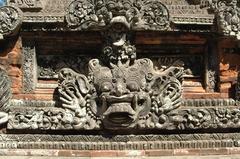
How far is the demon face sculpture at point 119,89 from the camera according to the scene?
22.7 feet

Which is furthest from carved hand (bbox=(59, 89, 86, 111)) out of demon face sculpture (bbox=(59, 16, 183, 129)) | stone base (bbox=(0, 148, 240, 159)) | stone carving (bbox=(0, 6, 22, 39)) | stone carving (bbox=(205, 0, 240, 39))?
stone carving (bbox=(205, 0, 240, 39))

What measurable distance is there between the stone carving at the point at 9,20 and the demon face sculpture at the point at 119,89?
812 mm

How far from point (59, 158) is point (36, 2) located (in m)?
2.10

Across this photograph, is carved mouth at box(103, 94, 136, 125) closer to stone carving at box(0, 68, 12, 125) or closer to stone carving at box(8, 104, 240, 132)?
stone carving at box(8, 104, 240, 132)

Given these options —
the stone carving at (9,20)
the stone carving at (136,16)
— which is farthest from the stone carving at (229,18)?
the stone carving at (9,20)

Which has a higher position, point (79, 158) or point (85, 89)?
point (85, 89)

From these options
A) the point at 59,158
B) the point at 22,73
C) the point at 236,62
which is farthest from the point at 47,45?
the point at 236,62

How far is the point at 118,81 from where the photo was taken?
695 cm

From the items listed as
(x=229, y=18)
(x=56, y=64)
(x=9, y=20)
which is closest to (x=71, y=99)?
(x=56, y=64)

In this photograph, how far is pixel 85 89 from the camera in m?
7.06

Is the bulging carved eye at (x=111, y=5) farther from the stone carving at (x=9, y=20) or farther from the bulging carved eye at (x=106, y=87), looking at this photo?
the stone carving at (x=9, y=20)

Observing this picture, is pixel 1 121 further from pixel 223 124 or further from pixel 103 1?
pixel 223 124

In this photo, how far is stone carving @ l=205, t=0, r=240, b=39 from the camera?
279 inches

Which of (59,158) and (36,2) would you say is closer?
(59,158)
